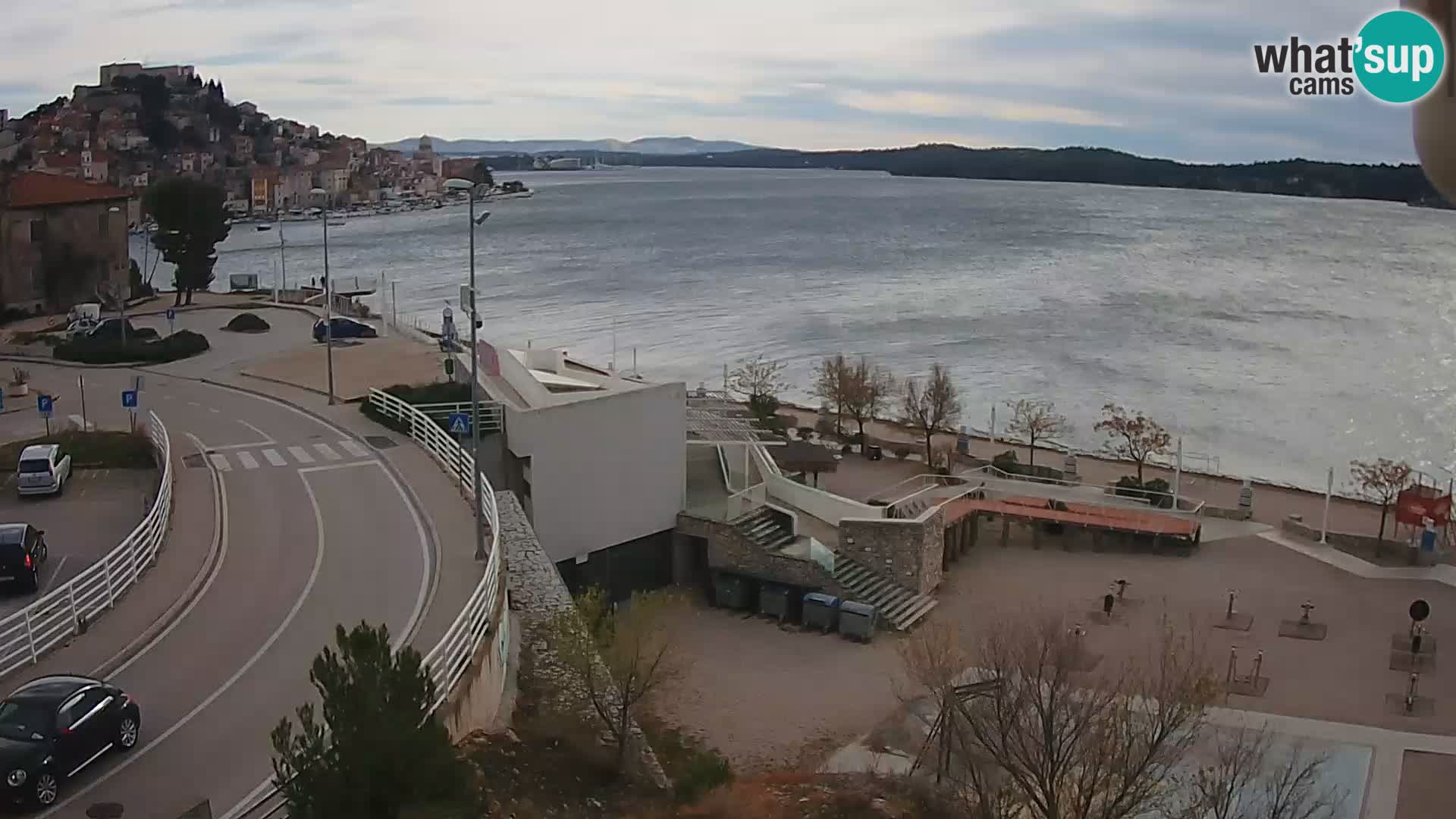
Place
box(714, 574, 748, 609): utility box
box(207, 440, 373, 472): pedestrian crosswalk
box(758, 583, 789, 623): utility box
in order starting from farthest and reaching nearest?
1. box(714, 574, 748, 609): utility box
2. box(758, 583, 789, 623): utility box
3. box(207, 440, 373, 472): pedestrian crosswalk

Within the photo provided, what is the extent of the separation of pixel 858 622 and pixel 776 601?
223 cm

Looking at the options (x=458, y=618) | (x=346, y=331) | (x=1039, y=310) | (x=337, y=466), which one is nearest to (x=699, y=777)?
(x=458, y=618)

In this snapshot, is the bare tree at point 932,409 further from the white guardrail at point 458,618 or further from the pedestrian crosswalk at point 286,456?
the pedestrian crosswalk at point 286,456

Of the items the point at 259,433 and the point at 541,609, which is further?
Result: the point at 259,433

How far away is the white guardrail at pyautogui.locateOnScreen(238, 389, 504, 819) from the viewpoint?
37.2 feet

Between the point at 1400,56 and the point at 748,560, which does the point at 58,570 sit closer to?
the point at 748,560

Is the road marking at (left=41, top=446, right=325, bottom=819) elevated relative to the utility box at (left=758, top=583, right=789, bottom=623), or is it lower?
elevated

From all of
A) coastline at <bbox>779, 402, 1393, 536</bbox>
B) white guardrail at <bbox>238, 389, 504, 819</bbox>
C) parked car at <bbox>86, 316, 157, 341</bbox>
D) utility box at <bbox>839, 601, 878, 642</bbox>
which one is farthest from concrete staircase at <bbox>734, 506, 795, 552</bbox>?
parked car at <bbox>86, 316, 157, 341</bbox>

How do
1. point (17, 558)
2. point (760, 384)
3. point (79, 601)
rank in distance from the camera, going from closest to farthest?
point (79, 601)
point (17, 558)
point (760, 384)

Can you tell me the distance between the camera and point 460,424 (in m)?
23.4

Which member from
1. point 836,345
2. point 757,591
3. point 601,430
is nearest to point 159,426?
point 601,430

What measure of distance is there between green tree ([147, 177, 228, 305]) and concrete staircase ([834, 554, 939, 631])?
39.4 meters

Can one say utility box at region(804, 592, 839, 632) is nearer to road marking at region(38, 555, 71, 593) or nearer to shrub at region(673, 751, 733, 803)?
shrub at region(673, 751, 733, 803)

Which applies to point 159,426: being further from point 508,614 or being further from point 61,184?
point 61,184
